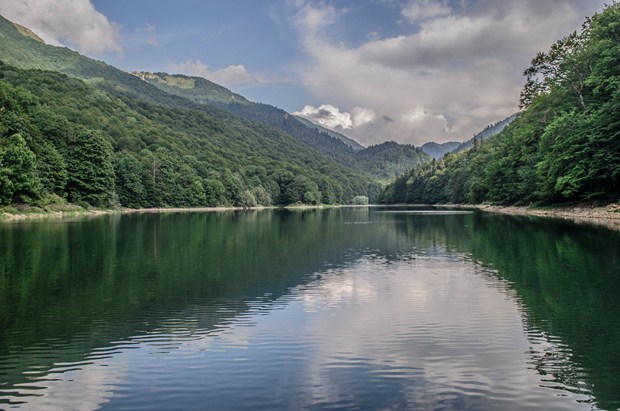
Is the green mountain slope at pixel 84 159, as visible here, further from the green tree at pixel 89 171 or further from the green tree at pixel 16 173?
the green tree at pixel 89 171

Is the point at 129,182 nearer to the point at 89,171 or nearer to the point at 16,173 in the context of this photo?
the point at 89,171

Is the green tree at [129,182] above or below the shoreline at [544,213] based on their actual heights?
above

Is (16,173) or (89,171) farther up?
(89,171)

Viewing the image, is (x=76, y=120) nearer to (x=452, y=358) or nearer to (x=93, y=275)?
(x=93, y=275)

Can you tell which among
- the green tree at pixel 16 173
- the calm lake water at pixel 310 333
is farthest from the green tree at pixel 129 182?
the calm lake water at pixel 310 333

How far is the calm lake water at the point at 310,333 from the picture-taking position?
992 cm

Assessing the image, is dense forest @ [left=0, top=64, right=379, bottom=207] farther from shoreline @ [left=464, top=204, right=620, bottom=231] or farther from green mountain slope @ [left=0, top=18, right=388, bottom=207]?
shoreline @ [left=464, top=204, right=620, bottom=231]

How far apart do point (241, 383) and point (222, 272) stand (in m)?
15.3

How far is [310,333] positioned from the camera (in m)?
14.5

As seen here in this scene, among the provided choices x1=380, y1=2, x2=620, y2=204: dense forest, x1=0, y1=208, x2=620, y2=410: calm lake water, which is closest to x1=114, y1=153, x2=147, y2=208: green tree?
x1=380, y1=2, x2=620, y2=204: dense forest

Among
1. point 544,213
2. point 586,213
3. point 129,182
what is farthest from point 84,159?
point 586,213

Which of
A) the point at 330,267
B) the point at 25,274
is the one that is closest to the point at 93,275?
the point at 25,274

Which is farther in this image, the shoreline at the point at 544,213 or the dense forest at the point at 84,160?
the dense forest at the point at 84,160

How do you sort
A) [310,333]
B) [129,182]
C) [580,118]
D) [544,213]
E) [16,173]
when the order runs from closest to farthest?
[310,333]
[580,118]
[16,173]
[544,213]
[129,182]
